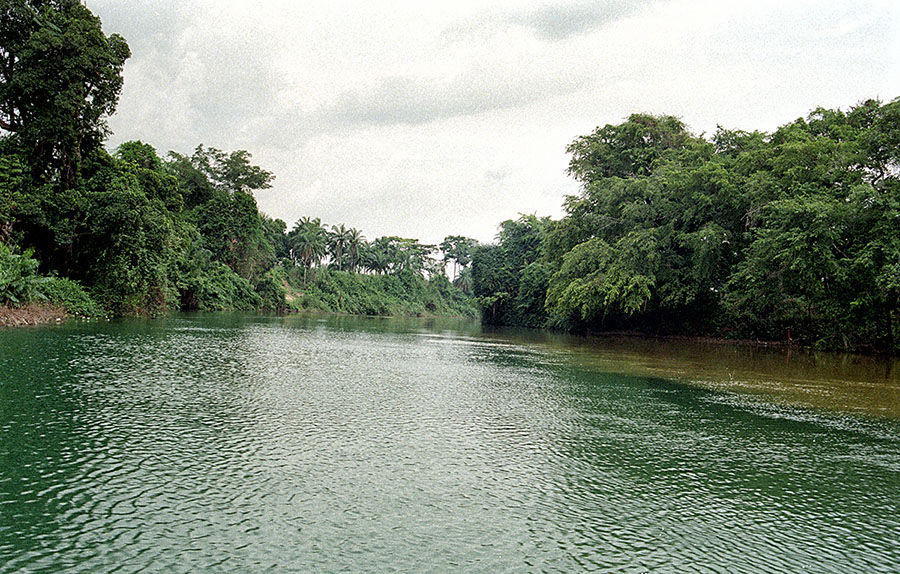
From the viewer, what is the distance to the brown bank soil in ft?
57.7

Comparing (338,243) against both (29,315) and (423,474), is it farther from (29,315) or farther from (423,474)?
(423,474)

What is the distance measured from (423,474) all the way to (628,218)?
29.7 m

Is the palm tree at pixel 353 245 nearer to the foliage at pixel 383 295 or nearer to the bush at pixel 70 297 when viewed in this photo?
Answer: the foliage at pixel 383 295

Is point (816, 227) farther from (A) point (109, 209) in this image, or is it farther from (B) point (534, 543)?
(A) point (109, 209)

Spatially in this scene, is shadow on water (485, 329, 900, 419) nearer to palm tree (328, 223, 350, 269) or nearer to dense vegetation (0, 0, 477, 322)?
dense vegetation (0, 0, 477, 322)

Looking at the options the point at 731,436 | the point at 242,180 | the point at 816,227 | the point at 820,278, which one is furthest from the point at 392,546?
the point at 242,180

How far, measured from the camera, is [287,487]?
5.20m

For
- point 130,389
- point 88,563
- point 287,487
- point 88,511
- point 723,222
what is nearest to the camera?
point 88,563

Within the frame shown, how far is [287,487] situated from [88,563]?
176 centimetres

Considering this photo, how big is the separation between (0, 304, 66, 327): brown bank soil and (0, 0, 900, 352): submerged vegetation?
474mm

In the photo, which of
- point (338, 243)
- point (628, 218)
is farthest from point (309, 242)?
point (628, 218)

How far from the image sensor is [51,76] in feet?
72.5

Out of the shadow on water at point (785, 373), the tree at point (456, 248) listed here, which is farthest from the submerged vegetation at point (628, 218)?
the tree at point (456, 248)

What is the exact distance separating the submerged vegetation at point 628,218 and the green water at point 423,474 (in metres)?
11.6
